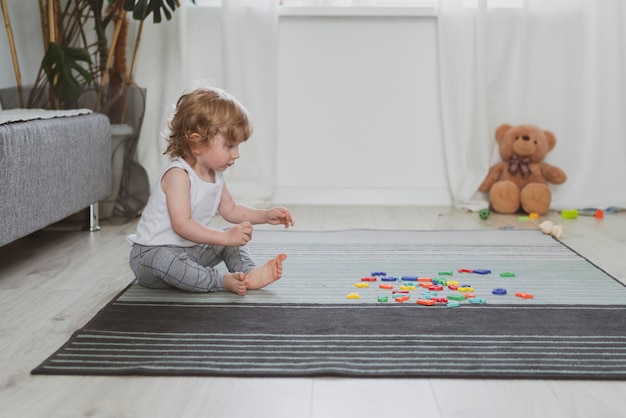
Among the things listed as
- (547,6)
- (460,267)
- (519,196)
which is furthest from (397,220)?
(547,6)

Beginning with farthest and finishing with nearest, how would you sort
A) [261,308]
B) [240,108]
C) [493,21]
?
[493,21] < [240,108] < [261,308]

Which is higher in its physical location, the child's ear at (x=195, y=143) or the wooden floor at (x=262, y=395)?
the child's ear at (x=195, y=143)

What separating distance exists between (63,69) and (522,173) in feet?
6.13

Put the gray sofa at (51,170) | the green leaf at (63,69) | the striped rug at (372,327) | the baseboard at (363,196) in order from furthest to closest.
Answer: the baseboard at (363,196), the green leaf at (63,69), the gray sofa at (51,170), the striped rug at (372,327)

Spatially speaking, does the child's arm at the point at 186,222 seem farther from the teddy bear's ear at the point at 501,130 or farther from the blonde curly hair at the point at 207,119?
the teddy bear's ear at the point at 501,130

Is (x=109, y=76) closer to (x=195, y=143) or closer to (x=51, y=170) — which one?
(x=51, y=170)

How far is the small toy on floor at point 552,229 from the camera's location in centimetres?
292

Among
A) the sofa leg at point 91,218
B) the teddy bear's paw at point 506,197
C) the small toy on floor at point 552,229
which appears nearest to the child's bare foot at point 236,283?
the sofa leg at point 91,218

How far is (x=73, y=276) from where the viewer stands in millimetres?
2354

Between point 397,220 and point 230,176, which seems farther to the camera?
point 230,176

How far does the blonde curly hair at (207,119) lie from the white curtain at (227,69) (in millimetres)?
1361

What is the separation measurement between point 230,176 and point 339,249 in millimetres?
1058

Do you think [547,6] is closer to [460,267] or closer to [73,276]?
[460,267]

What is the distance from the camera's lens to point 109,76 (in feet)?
11.0
